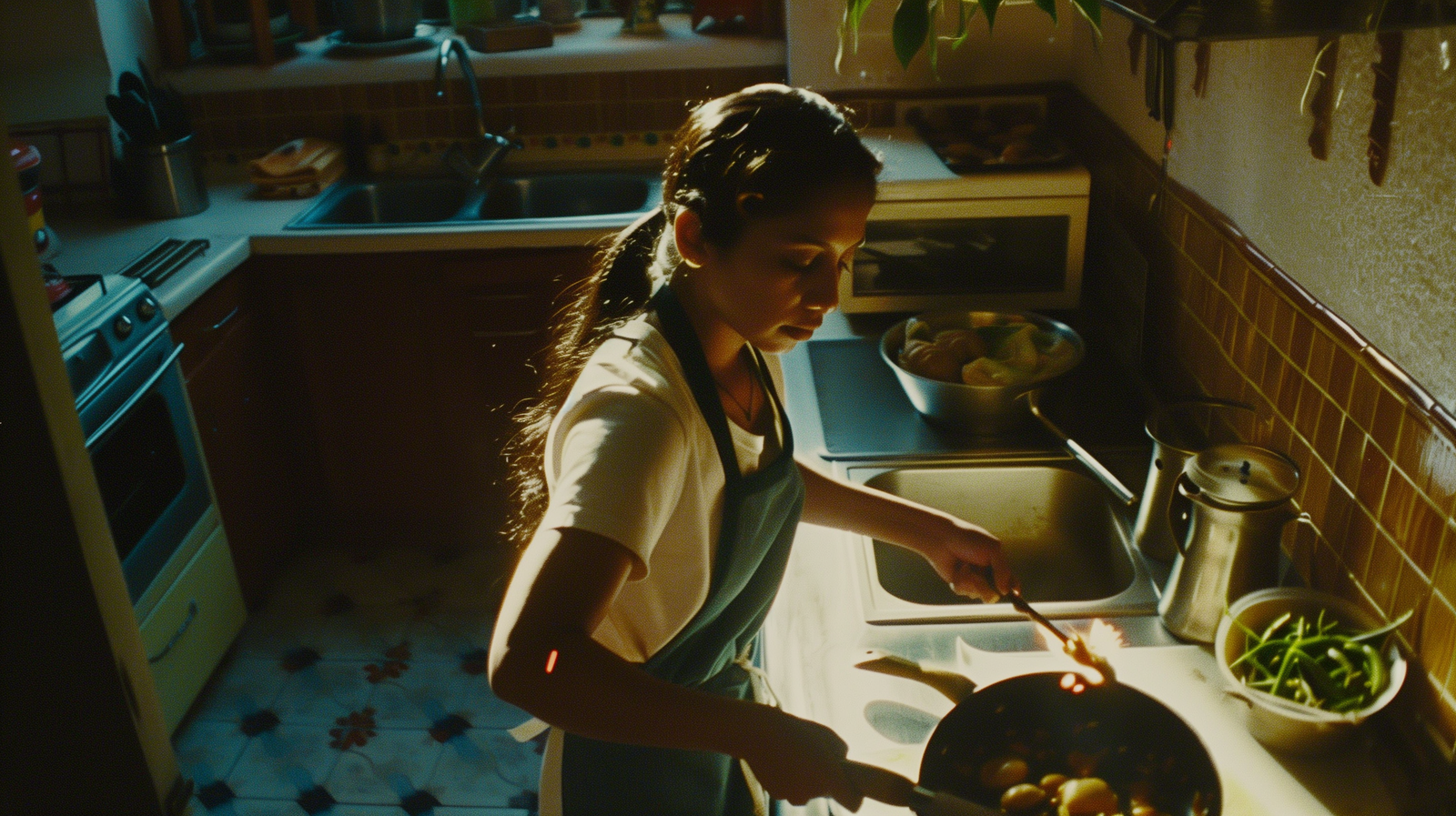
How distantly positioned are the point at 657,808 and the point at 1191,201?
1104 mm

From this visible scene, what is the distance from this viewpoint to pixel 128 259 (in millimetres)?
2379

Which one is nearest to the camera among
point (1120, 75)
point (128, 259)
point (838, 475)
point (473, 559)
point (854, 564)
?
point (854, 564)

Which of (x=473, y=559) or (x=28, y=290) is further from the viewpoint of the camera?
(x=473, y=559)

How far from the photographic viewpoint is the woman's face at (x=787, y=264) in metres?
0.94

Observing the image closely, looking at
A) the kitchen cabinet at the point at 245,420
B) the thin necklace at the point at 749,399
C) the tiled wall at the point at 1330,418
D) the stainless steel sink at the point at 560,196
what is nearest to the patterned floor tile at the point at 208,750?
the kitchen cabinet at the point at 245,420

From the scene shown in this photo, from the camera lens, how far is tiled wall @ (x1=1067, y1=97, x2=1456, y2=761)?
97 cm

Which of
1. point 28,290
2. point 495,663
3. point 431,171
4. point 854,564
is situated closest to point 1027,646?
point 854,564

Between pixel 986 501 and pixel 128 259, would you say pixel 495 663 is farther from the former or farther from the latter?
pixel 128 259

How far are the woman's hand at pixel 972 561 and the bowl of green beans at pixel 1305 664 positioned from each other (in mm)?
223

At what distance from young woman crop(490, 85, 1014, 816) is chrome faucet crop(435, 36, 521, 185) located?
5.53 feet

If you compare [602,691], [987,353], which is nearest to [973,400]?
[987,353]

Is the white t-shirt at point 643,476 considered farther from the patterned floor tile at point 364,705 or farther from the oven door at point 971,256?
the patterned floor tile at point 364,705

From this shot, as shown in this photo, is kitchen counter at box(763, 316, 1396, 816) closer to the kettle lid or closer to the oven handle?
the kettle lid

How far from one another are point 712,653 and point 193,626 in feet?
5.45
